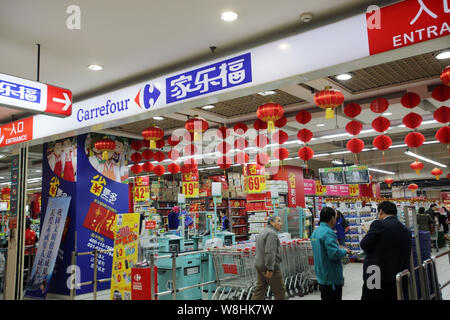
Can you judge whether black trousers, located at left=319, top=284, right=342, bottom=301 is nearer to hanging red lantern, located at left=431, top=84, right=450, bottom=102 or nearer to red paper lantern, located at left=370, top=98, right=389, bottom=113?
hanging red lantern, located at left=431, top=84, right=450, bottom=102

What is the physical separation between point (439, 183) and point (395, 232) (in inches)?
1401

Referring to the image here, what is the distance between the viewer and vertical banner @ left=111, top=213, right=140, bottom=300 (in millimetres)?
6428

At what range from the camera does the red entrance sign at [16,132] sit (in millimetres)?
7445

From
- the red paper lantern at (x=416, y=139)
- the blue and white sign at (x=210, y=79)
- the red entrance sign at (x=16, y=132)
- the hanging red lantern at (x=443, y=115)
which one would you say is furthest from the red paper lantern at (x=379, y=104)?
the red entrance sign at (x=16, y=132)

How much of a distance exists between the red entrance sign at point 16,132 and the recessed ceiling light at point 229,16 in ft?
15.5

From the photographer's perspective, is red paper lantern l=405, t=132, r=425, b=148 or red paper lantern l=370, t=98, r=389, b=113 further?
red paper lantern l=405, t=132, r=425, b=148

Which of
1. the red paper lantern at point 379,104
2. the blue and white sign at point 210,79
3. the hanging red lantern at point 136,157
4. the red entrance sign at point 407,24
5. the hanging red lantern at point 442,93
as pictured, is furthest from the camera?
the hanging red lantern at point 136,157

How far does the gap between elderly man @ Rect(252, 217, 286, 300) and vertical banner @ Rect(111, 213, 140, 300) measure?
2.24 m

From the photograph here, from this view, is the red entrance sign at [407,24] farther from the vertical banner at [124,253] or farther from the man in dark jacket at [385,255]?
the vertical banner at [124,253]

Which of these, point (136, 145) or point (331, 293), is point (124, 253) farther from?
point (136, 145)

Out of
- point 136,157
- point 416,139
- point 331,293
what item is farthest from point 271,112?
point 136,157

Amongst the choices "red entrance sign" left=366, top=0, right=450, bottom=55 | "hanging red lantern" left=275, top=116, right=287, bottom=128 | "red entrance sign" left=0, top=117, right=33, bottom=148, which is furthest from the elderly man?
"red entrance sign" left=0, top=117, right=33, bottom=148

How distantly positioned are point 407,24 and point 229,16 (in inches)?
75.8
